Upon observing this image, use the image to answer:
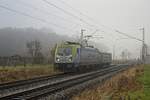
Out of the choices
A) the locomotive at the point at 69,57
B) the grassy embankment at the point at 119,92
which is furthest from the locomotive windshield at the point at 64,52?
the grassy embankment at the point at 119,92

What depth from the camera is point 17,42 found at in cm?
10469

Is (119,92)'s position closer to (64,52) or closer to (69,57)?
(69,57)

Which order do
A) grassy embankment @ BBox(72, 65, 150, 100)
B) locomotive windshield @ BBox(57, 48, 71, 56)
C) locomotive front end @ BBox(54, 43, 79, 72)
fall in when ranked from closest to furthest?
grassy embankment @ BBox(72, 65, 150, 100), locomotive front end @ BBox(54, 43, 79, 72), locomotive windshield @ BBox(57, 48, 71, 56)

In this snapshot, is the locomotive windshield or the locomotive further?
the locomotive windshield

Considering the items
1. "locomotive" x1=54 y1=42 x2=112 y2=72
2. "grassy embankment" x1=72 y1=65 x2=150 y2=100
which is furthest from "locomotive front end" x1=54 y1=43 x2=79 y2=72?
"grassy embankment" x1=72 y1=65 x2=150 y2=100

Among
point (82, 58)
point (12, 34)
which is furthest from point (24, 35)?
point (82, 58)

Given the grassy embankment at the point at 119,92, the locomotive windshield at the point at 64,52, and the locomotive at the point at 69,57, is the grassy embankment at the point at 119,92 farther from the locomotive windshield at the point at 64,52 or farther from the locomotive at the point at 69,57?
the locomotive windshield at the point at 64,52

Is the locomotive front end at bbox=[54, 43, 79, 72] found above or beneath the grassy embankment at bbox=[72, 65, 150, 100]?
above

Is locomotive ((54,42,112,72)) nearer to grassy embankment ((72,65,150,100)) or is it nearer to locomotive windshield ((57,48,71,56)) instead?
locomotive windshield ((57,48,71,56))

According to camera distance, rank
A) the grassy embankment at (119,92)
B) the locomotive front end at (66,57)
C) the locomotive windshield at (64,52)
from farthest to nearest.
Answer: the locomotive windshield at (64,52) < the locomotive front end at (66,57) < the grassy embankment at (119,92)

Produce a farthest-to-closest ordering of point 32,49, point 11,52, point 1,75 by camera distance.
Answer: point 11,52
point 32,49
point 1,75

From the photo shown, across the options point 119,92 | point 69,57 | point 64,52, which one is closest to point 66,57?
point 69,57

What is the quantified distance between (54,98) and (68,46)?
18974 mm

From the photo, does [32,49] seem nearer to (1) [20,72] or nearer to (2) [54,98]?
(1) [20,72]
